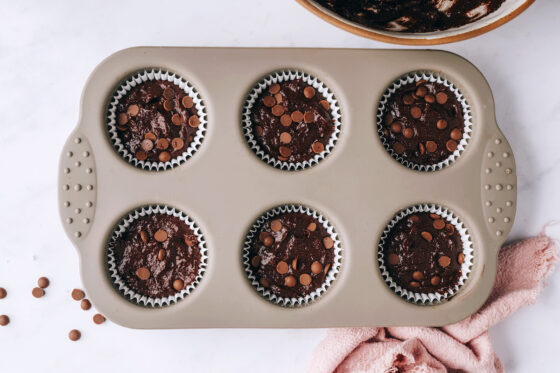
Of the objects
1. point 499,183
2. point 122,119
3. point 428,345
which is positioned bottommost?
point 428,345

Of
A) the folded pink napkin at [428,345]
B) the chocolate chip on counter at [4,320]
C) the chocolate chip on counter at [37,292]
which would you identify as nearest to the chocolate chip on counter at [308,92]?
the folded pink napkin at [428,345]

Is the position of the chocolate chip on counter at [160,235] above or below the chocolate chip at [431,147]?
below

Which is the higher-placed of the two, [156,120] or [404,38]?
[404,38]

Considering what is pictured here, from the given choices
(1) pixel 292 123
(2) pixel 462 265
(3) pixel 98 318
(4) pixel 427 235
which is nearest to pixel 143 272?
(3) pixel 98 318

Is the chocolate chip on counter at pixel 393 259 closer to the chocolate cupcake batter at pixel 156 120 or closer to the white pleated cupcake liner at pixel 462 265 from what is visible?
the white pleated cupcake liner at pixel 462 265

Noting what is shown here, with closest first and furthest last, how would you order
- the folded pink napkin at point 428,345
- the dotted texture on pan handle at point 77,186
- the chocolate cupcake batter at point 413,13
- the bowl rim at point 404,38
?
the bowl rim at point 404,38 < the chocolate cupcake batter at point 413,13 < the dotted texture on pan handle at point 77,186 < the folded pink napkin at point 428,345

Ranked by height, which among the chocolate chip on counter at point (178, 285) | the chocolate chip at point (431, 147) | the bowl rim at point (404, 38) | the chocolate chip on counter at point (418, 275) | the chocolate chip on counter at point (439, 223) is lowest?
the chocolate chip on counter at point (418, 275)

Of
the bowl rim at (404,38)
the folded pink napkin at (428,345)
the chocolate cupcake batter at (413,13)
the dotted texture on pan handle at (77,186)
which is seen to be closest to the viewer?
the bowl rim at (404,38)

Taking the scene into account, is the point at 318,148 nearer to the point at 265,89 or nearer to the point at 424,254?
the point at 265,89
